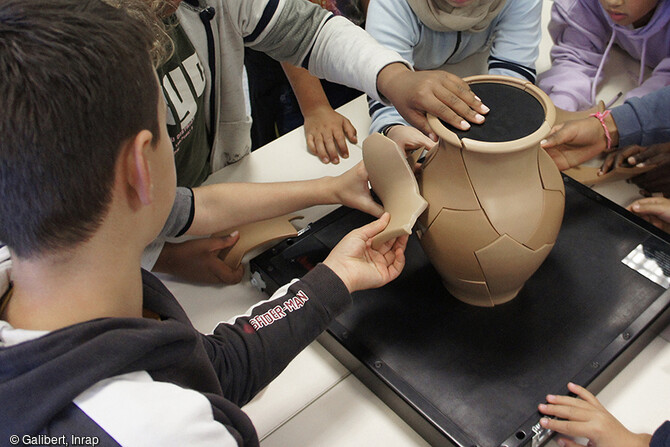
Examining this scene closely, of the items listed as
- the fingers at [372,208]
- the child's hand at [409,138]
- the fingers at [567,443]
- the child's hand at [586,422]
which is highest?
the child's hand at [409,138]

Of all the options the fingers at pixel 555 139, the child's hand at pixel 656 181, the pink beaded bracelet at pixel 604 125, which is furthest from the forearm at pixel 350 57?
the child's hand at pixel 656 181

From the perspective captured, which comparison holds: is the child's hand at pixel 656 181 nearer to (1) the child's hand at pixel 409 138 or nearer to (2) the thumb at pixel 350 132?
(1) the child's hand at pixel 409 138

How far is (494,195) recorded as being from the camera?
799 mm

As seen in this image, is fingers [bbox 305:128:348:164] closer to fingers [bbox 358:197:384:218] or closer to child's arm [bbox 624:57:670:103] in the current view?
fingers [bbox 358:197:384:218]

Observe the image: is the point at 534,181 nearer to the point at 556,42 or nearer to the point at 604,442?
the point at 604,442

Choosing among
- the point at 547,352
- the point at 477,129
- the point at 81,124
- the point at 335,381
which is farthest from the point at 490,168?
the point at 81,124

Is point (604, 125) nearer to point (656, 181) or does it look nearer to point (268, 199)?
point (656, 181)

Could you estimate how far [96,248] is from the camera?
A: 570mm

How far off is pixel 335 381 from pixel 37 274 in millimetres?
495

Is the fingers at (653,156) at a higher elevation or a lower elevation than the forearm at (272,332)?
higher

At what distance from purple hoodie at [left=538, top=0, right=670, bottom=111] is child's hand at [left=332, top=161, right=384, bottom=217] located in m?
0.59

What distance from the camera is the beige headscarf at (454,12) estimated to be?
120 centimetres

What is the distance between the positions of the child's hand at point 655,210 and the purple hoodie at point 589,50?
34cm

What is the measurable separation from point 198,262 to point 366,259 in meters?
0.30
